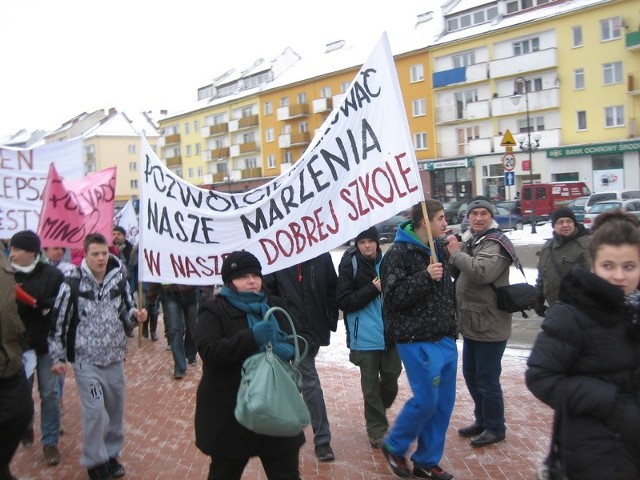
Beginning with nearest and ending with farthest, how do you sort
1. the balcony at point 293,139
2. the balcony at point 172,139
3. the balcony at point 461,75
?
the balcony at point 461,75 → the balcony at point 293,139 → the balcony at point 172,139

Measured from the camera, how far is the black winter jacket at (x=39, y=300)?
17.0 feet

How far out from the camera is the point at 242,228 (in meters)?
5.14

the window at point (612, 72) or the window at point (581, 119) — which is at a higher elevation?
the window at point (612, 72)

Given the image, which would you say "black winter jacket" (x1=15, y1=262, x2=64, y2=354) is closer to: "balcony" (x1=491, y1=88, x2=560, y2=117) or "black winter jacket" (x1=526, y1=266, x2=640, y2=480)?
"black winter jacket" (x1=526, y1=266, x2=640, y2=480)

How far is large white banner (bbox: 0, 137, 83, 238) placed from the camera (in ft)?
23.3

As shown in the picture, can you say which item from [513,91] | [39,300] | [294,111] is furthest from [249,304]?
[294,111]

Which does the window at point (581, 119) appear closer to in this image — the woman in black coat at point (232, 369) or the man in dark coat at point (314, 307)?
the man in dark coat at point (314, 307)

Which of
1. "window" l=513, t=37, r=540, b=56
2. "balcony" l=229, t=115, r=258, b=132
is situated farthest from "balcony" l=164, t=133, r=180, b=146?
"window" l=513, t=37, r=540, b=56

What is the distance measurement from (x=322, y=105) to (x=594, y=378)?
168ft

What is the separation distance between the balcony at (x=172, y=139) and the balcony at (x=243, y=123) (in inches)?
400

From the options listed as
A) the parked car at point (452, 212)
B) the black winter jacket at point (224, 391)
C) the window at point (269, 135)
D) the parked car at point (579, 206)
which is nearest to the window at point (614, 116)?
the parked car at point (579, 206)

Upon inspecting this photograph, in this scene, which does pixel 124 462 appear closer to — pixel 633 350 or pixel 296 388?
pixel 296 388

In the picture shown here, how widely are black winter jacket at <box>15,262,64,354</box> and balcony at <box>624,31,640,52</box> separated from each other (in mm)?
38018

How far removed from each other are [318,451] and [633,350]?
9.97ft
